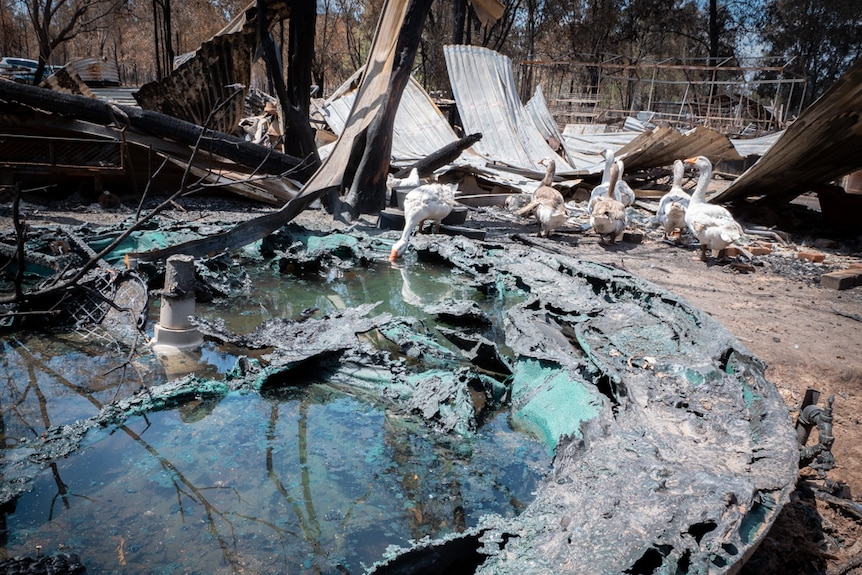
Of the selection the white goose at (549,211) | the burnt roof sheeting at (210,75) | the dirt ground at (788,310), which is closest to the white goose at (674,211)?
the dirt ground at (788,310)

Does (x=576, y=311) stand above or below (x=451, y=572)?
above

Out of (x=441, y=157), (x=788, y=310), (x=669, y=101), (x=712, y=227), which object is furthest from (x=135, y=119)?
(x=669, y=101)

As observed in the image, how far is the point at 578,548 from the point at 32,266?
5577mm

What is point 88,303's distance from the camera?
17.0 feet

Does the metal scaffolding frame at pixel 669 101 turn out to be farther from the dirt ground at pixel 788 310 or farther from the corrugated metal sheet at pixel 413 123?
the dirt ground at pixel 788 310

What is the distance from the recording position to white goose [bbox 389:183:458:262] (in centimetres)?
750

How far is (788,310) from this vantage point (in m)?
6.56

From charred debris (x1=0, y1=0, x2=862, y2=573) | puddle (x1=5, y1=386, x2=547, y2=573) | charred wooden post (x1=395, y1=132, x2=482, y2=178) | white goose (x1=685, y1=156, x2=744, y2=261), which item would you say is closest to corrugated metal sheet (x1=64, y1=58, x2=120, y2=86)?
charred debris (x1=0, y1=0, x2=862, y2=573)

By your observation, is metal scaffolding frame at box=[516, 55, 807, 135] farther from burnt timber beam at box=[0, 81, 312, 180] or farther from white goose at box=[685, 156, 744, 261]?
white goose at box=[685, 156, 744, 261]

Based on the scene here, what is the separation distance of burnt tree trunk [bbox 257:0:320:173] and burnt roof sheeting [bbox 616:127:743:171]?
6123 millimetres

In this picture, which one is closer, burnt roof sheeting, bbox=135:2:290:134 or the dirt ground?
the dirt ground

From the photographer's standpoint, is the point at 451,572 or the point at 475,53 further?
the point at 475,53

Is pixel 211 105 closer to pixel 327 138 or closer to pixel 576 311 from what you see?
pixel 327 138

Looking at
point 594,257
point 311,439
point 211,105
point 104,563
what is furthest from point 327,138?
point 104,563
